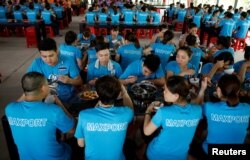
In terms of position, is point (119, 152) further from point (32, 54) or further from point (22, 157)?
point (32, 54)

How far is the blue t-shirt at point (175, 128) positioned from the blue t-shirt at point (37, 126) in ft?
2.55

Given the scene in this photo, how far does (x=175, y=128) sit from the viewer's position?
1939mm

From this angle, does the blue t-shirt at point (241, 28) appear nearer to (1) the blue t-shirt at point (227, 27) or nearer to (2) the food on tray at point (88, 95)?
(1) the blue t-shirt at point (227, 27)

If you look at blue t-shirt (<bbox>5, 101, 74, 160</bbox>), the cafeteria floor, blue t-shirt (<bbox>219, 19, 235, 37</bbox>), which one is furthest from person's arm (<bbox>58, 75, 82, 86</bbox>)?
blue t-shirt (<bbox>219, 19, 235, 37</bbox>)

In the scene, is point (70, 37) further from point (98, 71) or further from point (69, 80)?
point (69, 80)

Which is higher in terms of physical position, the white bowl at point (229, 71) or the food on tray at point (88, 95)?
the white bowl at point (229, 71)

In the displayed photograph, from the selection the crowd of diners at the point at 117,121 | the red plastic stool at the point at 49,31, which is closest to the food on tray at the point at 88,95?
the crowd of diners at the point at 117,121

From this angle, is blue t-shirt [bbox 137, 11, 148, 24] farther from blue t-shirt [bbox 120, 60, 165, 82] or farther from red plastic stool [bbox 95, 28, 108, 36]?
blue t-shirt [bbox 120, 60, 165, 82]

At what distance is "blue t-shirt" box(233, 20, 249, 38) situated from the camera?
8.09m

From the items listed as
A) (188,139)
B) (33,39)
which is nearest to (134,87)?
(188,139)

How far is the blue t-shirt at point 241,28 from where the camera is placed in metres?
8.09

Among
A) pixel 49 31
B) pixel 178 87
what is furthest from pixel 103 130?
pixel 49 31

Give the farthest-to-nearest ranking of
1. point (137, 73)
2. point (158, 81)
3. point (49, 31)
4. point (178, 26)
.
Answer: point (178, 26) → point (49, 31) → point (137, 73) → point (158, 81)

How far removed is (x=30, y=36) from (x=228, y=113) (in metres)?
7.68
